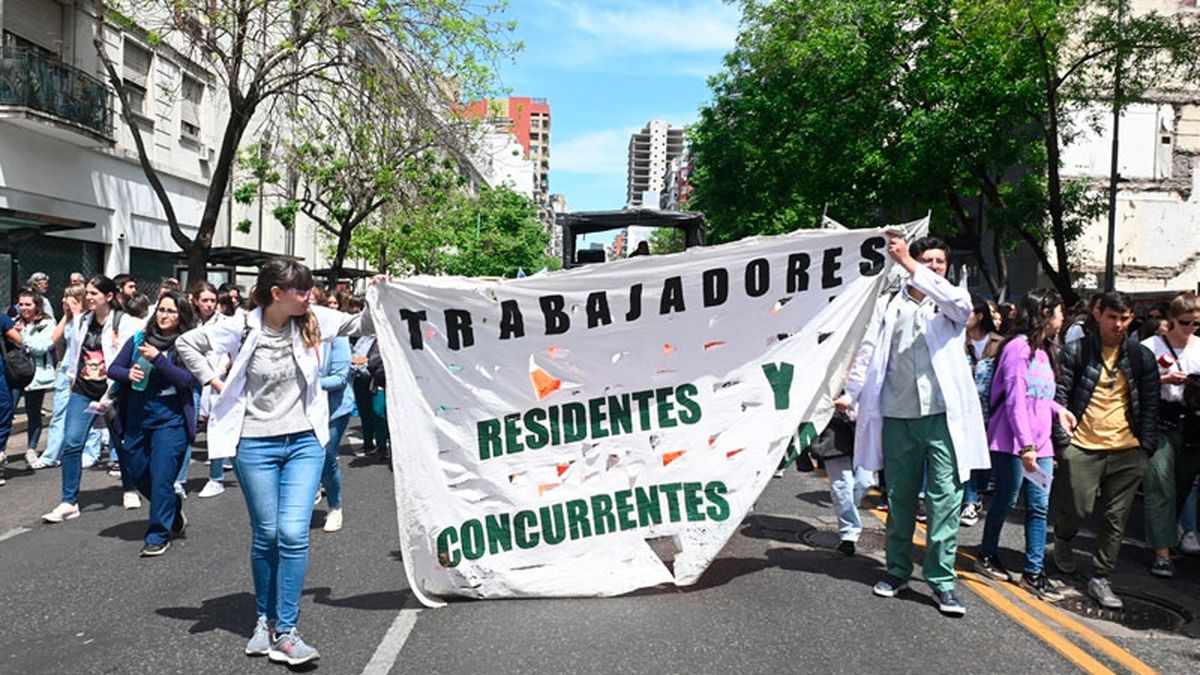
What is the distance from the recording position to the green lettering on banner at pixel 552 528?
17.4 ft

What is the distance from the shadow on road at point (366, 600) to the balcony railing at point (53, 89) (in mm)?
15361

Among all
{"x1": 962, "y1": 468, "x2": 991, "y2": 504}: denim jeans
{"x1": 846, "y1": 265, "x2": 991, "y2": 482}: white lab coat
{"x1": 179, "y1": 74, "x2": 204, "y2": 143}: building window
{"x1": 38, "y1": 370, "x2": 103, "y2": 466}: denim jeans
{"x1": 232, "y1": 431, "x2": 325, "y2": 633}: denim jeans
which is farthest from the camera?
{"x1": 179, "y1": 74, "x2": 204, "y2": 143}: building window

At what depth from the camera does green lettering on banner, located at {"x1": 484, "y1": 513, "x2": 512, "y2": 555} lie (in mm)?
5250

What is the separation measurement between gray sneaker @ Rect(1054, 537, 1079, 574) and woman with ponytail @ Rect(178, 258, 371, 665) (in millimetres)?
4633

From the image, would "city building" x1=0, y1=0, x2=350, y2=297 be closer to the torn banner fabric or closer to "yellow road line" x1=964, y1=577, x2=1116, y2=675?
the torn banner fabric

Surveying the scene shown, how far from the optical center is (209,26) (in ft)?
52.9

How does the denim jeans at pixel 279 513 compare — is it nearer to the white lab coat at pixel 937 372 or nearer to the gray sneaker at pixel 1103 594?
the white lab coat at pixel 937 372

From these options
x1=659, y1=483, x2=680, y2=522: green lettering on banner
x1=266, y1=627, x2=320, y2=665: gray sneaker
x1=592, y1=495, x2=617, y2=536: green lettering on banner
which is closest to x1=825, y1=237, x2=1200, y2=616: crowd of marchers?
x1=659, y1=483, x2=680, y2=522: green lettering on banner

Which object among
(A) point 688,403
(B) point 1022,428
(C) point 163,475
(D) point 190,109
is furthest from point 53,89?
(B) point 1022,428

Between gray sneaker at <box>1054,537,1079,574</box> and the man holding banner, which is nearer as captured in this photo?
the man holding banner

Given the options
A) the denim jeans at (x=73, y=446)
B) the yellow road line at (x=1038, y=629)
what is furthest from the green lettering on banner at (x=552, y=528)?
the denim jeans at (x=73, y=446)

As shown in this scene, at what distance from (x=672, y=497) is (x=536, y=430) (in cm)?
86

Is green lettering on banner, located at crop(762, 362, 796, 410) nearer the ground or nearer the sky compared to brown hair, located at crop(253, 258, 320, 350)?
nearer the ground

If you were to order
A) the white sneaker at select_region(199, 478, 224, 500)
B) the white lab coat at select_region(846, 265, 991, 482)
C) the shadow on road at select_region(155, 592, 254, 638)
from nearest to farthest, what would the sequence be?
the shadow on road at select_region(155, 592, 254, 638) < the white lab coat at select_region(846, 265, 991, 482) < the white sneaker at select_region(199, 478, 224, 500)
